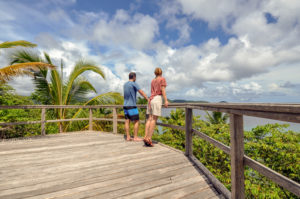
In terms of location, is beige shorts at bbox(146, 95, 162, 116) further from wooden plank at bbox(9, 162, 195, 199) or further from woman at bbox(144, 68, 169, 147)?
wooden plank at bbox(9, 162, 195, 199)

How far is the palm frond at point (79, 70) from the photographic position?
26.3 feet

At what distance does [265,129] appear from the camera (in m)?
7.03

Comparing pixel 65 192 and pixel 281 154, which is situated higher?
pixel 65 192

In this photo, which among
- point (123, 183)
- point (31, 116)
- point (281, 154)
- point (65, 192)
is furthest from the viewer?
point (31, 116)

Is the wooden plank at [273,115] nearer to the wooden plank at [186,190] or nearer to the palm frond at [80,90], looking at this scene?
the wooden plank at [186,190]

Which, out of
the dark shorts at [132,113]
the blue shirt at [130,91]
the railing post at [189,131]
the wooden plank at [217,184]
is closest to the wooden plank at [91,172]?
the railing post at [189,131]

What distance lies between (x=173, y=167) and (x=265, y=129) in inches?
234

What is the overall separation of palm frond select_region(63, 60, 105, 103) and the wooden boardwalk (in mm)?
4572

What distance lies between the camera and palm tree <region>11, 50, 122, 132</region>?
24.7 ft

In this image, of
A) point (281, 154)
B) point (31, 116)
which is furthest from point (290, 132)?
point (31, 116)

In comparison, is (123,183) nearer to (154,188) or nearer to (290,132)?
(154,188)

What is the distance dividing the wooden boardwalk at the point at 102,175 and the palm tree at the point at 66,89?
434cm

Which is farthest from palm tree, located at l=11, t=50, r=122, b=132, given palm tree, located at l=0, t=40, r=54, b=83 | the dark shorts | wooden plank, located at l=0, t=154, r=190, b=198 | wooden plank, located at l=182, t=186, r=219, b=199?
wooden plank, located at l=182, t=186, r=219, b=199

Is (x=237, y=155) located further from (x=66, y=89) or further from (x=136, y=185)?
(x=66, y=89)
